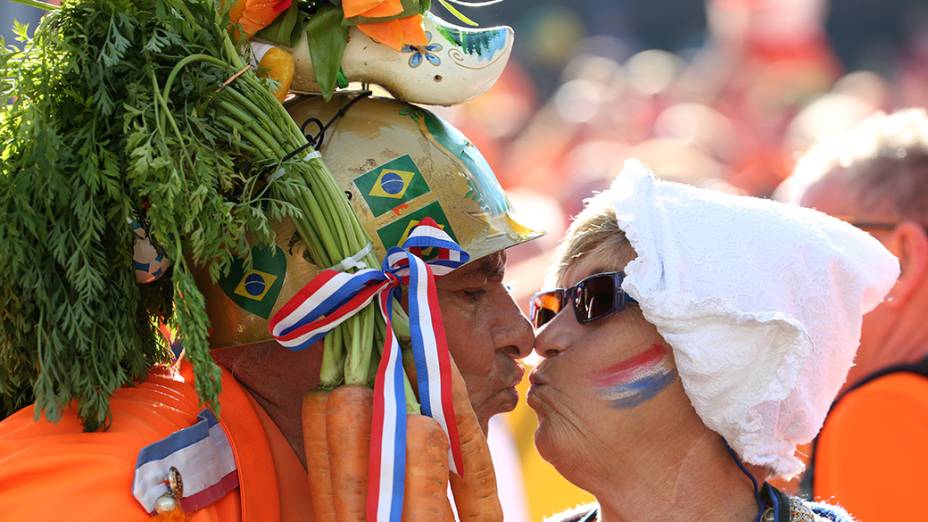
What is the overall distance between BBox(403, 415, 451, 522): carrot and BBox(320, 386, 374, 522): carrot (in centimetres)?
10

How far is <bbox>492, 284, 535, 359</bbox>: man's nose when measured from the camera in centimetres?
311

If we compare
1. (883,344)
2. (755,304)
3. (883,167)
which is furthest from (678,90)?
(755,304)

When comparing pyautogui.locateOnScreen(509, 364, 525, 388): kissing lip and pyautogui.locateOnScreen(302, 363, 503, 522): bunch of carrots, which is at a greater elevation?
pyautogui.locateOnScreen(302, 363, 503, 522): bunch of carrots

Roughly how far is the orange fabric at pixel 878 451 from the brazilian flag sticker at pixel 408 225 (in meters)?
2.18

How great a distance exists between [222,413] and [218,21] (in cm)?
93

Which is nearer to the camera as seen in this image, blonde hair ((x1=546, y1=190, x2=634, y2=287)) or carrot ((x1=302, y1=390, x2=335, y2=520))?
carrot ((x1=302, y1=390, x2=335, y2=520))

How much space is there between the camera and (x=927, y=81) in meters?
11.3

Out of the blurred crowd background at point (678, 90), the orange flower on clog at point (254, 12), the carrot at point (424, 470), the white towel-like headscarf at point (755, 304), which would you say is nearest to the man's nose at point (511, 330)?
the white towel-like headscarf at point (755, 304)

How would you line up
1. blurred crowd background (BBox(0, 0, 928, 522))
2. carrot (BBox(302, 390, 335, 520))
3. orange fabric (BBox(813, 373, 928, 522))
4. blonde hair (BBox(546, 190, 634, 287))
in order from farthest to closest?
1. blurred crowd background (BBox(0, 0, 928, 522))
2. orange fabric (BBox(813, 373, 928, 522))
3. blonde hair (BBox(546, 190, 634, 287))
4. carrot (BBox(302, 390, 335, 520))

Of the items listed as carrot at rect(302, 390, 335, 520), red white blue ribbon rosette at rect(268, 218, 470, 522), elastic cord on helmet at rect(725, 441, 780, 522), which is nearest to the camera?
red white blue ribbon rosette at rect(268, 218, 470, 522)

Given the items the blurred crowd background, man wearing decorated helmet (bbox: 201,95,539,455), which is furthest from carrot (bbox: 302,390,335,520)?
the blurred crowd background

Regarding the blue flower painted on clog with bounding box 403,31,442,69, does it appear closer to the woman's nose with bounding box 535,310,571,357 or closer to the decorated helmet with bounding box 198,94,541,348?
the decorated helmet with bounding box 198,94,541,348

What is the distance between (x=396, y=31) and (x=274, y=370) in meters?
0.91

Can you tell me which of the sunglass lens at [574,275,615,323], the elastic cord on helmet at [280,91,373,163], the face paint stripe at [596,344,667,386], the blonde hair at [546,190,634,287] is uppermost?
the elastic cord on helmet at [280,91,373,163]
